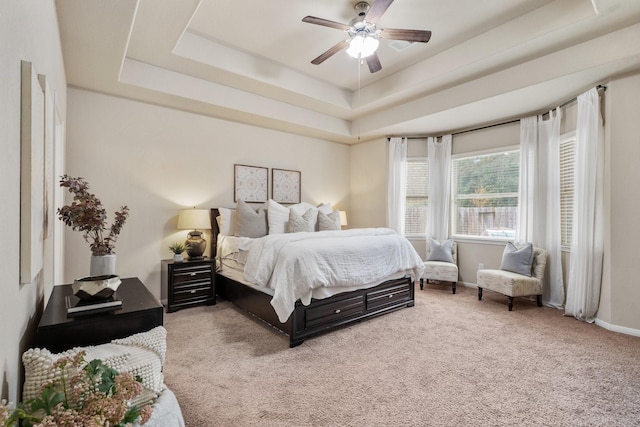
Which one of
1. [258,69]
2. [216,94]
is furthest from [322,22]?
[216,94]

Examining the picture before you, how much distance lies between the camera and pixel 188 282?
386 cm

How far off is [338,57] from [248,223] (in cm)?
244

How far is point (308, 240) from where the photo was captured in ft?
10.5

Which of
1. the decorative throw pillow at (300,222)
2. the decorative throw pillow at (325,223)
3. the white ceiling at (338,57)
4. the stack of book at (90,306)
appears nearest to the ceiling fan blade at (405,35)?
the white ceiling at (338,57)

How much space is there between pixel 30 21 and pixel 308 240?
2.45 meters

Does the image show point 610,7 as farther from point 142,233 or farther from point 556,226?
point 142,233

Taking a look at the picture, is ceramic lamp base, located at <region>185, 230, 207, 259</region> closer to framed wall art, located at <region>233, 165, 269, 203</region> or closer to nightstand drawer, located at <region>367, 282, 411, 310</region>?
framed wall art, located at <region>233, 165, 269, 203</region>

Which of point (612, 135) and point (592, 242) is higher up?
point (612, 135)

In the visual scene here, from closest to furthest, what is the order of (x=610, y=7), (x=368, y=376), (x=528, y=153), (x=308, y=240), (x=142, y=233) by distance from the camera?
(x=368, y=376)
(x=610, y=7)
(x=308, y=240)
(x=142, y=233)
(x=528, y=153)

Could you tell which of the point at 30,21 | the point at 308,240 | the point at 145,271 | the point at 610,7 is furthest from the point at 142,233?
the point at 610,7

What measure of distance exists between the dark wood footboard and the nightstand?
0.25 meters

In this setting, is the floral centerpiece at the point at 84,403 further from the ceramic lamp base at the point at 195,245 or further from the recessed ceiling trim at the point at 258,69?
the recessed ceiling trim at the point at 258,69

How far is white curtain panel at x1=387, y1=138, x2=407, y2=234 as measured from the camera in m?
5.52

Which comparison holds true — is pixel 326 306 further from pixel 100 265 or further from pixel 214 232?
pixel 214 232
